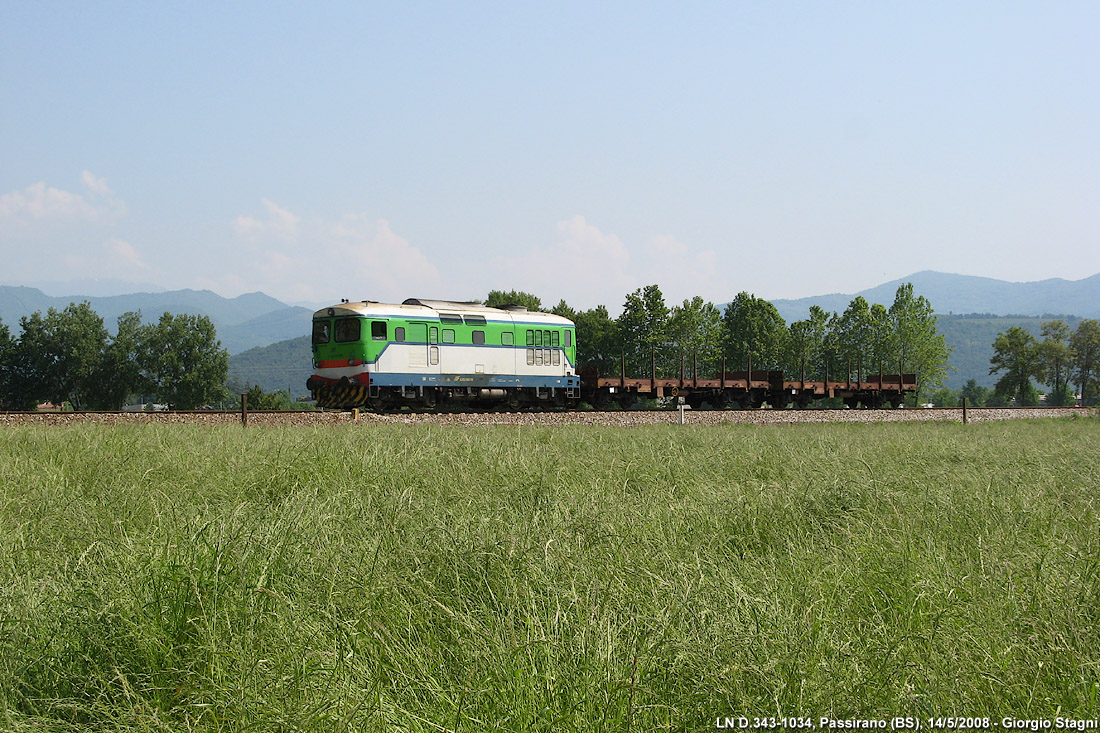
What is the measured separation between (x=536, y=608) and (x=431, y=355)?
69.6ft

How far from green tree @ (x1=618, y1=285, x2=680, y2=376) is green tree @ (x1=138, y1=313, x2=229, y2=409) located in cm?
4975

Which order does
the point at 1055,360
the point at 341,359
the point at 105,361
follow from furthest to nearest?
the point at 1055,360, the point at 105,361, the point at 341,359

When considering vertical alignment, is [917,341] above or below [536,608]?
above

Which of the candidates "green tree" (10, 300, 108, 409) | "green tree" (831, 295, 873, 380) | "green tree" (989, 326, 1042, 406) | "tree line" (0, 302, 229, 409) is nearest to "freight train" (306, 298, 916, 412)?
"green tree" (831, 295, 873, 380)

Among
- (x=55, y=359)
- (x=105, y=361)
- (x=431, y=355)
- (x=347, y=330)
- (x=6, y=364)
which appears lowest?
(x=431, y=355)

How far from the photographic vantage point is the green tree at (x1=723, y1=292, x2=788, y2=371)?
80.8m

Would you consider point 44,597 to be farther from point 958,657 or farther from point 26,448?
point 26,448

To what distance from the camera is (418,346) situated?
81.3ft

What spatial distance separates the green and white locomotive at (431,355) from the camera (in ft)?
78.9

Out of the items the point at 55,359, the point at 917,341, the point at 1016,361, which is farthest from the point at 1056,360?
the point at 55,359

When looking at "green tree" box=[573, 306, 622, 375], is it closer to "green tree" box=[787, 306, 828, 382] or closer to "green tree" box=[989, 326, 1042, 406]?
"green tree" box=[787, 306, 828, 382]

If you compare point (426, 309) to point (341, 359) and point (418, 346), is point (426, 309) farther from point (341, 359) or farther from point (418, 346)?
point (341, 359)

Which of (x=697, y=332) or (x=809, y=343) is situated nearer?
(x=697, y=332)

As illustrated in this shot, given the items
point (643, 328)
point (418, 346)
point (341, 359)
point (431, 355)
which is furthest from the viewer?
point (643, 328)
